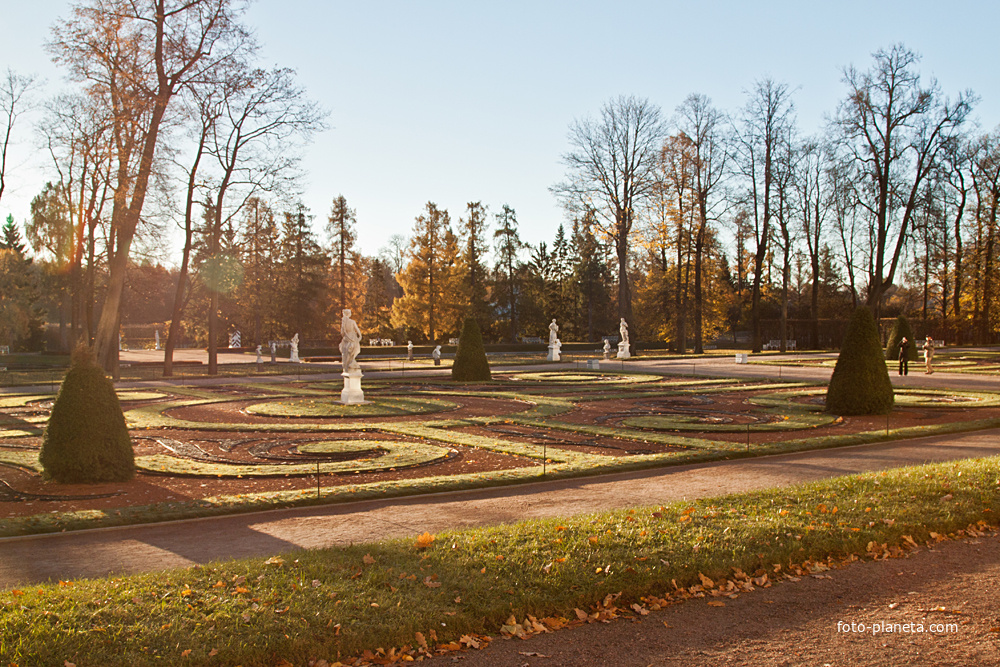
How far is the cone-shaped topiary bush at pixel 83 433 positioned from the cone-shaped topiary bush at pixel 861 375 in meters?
14.2

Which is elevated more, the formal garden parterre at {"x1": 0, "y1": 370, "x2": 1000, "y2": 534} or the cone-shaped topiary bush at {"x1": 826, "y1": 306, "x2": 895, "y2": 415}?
the cone-shaped topiary bush at {"x1": 826, "y1": 306, "x2": 895, "y2": 415}

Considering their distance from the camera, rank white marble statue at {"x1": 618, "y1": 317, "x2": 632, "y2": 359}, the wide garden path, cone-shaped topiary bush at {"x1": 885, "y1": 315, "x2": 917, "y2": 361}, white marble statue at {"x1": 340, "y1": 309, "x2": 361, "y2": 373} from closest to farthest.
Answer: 1. the wide garden path
2. white marble statue at {"x1": 340, "y1": 309, "x2": 361, "y2": 373}
3. cone-shaped topiary bush at {"x1": 885, "y1": 315, "x2": 917, "y2": 361}
4. white marble statue at {"x1": 618, "y1": 317, "x2": 632, "y2": 359}

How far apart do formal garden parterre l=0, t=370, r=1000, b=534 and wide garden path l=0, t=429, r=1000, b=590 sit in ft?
1.40

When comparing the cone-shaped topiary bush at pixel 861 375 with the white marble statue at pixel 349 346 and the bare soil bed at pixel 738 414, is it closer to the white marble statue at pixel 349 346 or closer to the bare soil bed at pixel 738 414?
the bare soil bed at pixel 738 414

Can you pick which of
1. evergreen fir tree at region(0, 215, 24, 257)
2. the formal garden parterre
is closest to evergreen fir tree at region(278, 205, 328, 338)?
evergreen fir tree at region(0, 215, 24, 257)

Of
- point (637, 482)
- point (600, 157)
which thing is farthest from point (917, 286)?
point (637, 482)

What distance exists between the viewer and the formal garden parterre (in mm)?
8969

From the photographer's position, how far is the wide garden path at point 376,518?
249 inches

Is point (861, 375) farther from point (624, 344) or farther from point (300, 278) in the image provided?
point (300, 278)

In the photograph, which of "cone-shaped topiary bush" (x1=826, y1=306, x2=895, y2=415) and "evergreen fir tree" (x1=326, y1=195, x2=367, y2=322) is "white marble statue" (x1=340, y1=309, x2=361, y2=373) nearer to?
"cone-shaped topiary bush" (x1=826, y1=306, x2=895, y2=415)

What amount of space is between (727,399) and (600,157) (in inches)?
1102

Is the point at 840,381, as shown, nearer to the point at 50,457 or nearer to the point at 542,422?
the point at 542,422

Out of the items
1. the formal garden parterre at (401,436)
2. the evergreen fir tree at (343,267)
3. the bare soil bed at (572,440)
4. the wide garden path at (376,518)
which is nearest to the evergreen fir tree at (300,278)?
the evergreen fir tree at (343,267)

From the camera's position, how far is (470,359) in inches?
1056
